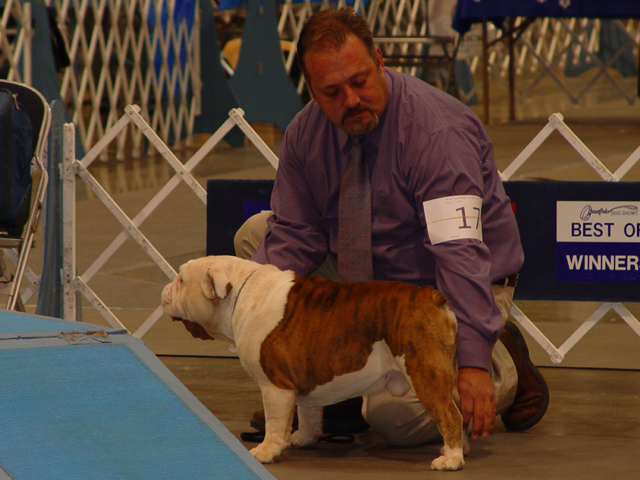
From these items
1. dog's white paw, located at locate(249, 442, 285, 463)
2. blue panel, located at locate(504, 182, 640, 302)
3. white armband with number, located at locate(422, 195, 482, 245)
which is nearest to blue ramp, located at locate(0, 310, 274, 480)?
dog's white paw, located at locate(249, 442, 285, 463)

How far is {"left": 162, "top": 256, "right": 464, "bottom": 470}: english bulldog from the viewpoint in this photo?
2557 millimetres

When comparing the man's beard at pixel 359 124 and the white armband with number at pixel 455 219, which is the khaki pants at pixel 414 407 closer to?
the white armband with number at pixel 455 219

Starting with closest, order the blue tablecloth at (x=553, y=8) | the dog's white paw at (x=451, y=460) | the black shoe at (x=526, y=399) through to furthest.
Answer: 1. the dog's white paw at (x=451, y=460)
2. the black shoe at (x=526, y=399)
3. the blue tablecloth at (x=553, y=8)

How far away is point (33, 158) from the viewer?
3848 millimetres

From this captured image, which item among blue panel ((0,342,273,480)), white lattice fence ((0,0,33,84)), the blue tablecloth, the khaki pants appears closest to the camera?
blue panel ((0,342,273,480))

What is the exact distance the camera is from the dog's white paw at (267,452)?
2.70 m

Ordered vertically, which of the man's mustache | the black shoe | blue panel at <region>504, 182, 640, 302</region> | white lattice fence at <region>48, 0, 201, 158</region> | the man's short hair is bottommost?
white lattice fence at <region>48, 0, 201, 158</region>

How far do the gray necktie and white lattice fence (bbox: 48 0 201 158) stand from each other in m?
6.31

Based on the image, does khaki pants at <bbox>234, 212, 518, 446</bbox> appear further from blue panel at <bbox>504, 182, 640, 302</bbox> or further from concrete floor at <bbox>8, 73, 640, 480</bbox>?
blue panel at <bbox>504, 182, 640, 302</bbox>

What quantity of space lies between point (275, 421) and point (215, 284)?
0.35 meters

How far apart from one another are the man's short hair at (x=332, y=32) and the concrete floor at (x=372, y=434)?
0.97 meters

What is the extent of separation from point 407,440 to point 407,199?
0.60 metres

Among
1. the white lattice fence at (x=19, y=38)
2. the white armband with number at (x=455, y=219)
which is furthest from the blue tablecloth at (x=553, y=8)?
the white armband with number at (x=455, y=219)

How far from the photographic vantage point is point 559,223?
3.70 metres
